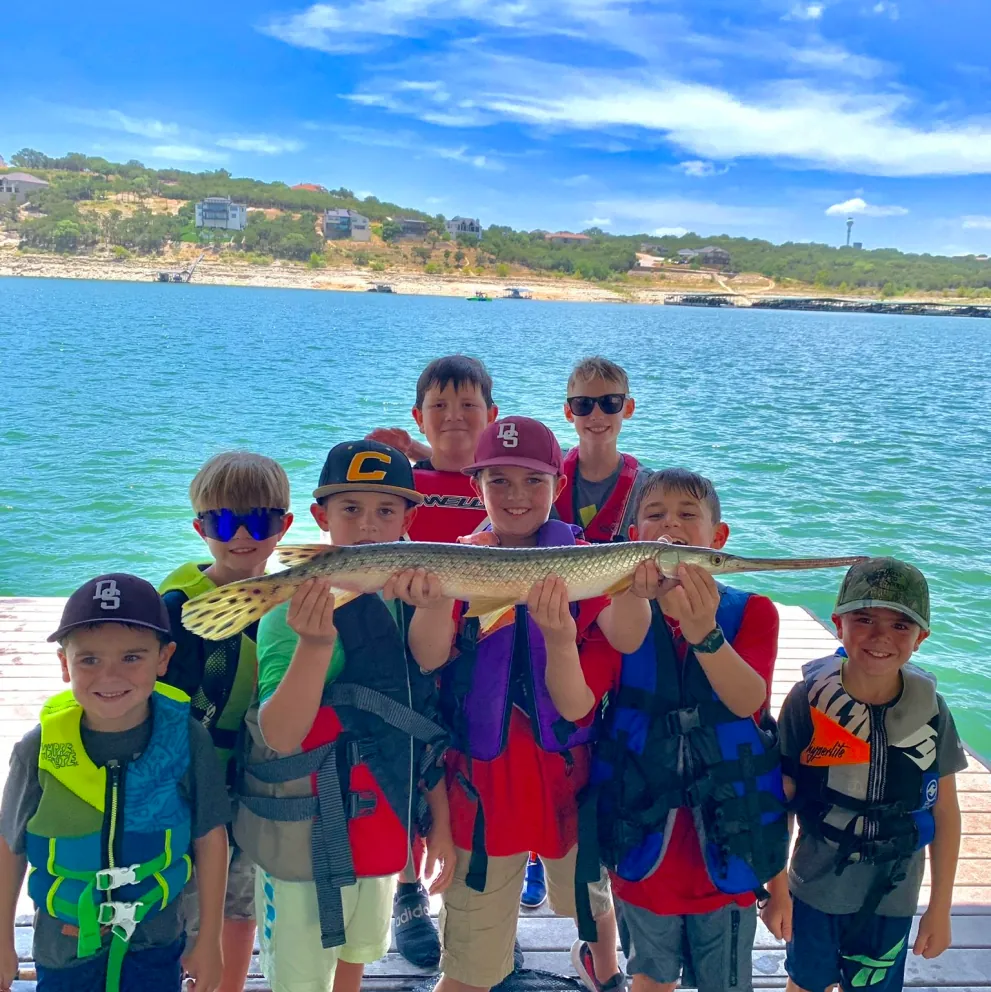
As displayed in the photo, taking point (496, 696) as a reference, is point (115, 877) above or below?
below

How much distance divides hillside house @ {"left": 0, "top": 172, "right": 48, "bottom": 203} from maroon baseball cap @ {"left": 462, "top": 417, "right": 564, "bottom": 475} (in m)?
163

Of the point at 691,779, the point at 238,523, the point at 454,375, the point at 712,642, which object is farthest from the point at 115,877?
the point at 454,375

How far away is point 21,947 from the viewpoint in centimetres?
307

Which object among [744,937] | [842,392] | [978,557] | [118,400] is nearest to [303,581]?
[744,937]

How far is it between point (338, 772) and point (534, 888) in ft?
5.37

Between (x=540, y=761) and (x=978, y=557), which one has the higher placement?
(x=540, y=761)

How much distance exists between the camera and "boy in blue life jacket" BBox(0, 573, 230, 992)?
2273 mm

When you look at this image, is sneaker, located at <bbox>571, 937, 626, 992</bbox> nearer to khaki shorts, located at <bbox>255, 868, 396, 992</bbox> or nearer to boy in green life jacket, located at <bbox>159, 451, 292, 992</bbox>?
khaki shorts, located at <bbox>255, 868, 396, 992</bbox>

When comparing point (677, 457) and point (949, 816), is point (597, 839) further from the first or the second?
point (677, 457)

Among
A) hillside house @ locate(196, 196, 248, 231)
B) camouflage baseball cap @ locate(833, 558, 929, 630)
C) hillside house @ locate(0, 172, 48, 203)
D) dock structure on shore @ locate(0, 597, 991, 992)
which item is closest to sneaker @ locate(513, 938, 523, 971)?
dock structure on shore @ locate(0, 597, 991, 992)

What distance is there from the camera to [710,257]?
539ft

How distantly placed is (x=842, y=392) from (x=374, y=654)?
3844 cm

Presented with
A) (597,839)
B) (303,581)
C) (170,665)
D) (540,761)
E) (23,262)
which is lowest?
(597,839)

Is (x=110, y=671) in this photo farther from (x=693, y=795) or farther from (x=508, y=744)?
(x=693, y=795)
